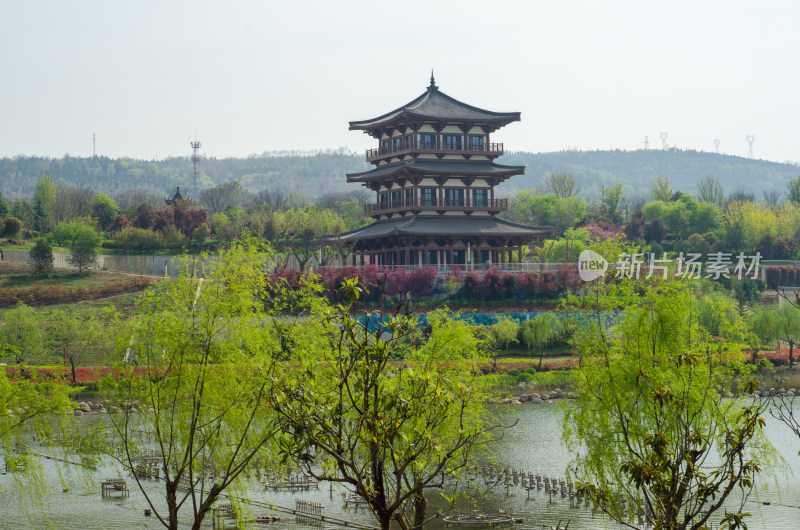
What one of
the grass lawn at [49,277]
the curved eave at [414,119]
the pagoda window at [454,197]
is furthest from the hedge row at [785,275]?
the grass lawn at [49,277]

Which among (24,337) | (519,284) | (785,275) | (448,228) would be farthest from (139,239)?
(785,275)

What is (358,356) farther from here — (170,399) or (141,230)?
(141,230)

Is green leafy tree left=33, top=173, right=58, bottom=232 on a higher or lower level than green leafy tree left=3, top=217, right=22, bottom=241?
higher

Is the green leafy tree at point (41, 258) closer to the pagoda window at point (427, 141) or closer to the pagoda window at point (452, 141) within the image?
the pagoda window at point (427, 141)

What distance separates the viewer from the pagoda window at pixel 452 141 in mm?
63125

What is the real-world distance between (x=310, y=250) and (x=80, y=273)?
63.9ft

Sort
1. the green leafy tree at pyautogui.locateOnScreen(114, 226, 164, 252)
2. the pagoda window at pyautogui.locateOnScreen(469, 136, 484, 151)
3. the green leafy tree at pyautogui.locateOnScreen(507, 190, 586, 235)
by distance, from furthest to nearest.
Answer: the green leafy tree at pyautogui.locateOnScreen(507, 190, 586, 235), the green leafy tree at pyautogui.locateOnScreen(114, 226, 164, 252), the pagoda window at pyautogui.locateOnScreen(469, 136, 484, 151)

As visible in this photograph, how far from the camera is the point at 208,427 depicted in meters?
17.9

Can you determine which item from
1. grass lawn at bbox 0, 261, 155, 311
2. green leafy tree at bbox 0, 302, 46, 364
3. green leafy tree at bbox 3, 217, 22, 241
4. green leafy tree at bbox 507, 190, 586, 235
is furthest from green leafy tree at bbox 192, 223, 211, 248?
green leafy tree at bbox 0, 302, 46, 364

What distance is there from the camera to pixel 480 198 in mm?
63781

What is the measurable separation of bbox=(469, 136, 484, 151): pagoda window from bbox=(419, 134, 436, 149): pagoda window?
2.61 m

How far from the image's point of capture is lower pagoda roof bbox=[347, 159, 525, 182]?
60.8 m

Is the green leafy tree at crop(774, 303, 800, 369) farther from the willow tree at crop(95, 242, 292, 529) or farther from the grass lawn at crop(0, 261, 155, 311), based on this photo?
the willow tree at crop(95, 242, 292, 529)

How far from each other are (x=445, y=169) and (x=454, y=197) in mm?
2423
